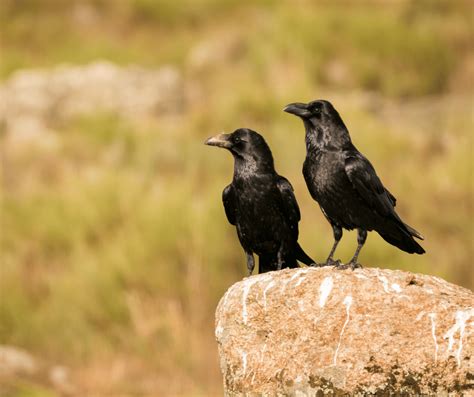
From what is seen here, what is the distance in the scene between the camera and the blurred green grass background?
33.8ft

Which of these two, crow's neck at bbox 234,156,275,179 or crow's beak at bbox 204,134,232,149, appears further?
crow's neck at bbox 234,156,275,179

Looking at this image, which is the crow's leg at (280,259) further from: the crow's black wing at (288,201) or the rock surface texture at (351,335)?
the rock surface texture at (351,335)

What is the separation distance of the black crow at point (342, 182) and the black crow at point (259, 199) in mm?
446

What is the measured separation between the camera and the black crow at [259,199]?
5516mm

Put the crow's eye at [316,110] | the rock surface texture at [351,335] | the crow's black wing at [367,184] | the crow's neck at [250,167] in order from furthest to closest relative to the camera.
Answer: the crow's neck at [250,167] → the crow's eye at [316,110] → the crow's black wing at [367,184] → the rock surface texture at [351,335]

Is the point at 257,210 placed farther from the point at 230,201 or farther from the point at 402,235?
the point at 402,235

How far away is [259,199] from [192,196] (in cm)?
657

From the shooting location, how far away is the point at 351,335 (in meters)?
4.82

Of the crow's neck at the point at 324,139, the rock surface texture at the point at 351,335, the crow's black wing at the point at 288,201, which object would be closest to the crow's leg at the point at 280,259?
the crow's black wing at the point at 288,201

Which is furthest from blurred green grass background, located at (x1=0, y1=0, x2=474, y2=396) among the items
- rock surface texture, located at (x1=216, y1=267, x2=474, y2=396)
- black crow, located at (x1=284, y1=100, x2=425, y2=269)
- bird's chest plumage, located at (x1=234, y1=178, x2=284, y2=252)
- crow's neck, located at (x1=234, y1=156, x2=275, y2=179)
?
black crow, located at (x1=284, y1=100, x2=425, y2=269)

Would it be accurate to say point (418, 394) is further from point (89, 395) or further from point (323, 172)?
point (89, 395)

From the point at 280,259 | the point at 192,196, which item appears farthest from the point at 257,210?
the point at 192,196

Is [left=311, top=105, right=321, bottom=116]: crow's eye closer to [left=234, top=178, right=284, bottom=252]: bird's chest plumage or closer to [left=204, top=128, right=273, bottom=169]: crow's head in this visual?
[left=204, top=128, right=273, bottom=169]: crow's head

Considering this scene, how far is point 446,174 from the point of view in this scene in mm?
12180
